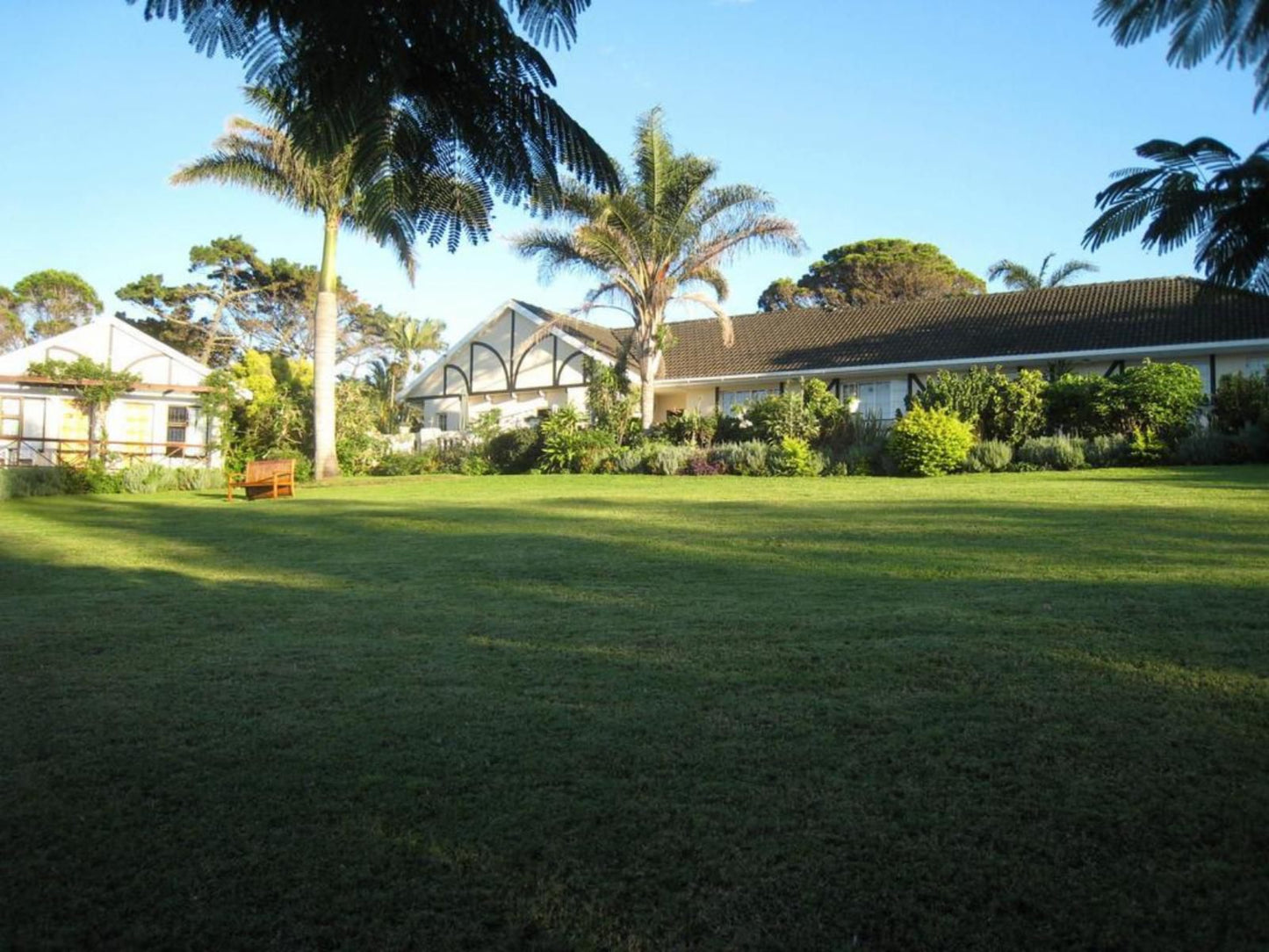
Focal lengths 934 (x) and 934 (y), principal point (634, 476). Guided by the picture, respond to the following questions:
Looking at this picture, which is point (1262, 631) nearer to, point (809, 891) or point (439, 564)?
point (809, 891)

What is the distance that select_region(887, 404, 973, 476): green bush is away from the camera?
728 inches

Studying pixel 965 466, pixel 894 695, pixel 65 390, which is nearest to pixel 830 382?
pixel 965 466

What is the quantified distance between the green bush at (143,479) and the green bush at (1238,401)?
23247 mm

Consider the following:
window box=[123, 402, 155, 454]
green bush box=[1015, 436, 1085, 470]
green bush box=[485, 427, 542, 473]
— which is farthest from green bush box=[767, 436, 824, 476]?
window box=[123, 402, 155, 454]

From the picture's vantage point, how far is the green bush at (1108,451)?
18.2 meters

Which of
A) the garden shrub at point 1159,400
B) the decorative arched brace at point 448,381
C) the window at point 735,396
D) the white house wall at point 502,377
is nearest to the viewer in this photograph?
the garden shrub at point 1159,400

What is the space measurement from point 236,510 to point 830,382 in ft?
62.7

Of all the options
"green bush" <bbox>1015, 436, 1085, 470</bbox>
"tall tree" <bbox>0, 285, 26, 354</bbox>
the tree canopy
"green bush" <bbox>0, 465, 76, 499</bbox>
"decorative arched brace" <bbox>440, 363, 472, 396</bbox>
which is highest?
"tall tree" <bbox>0, 285, 26, 354</bbox>

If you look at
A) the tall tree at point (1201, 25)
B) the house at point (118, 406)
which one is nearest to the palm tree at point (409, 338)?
the house at point (118, 406)

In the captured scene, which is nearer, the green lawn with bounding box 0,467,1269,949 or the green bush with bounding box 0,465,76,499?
the green lawn with bounding box 0,467,1269,949

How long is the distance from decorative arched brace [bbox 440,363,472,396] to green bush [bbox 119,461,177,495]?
14.9 metres

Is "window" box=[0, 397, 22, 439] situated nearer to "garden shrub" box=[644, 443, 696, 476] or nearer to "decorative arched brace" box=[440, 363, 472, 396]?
"decorative arched brace" box=[440, 363, 472, 396]

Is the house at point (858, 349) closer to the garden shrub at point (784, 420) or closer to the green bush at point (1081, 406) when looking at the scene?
the green bush at point (1081, 406)

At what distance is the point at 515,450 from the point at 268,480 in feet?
29.5
